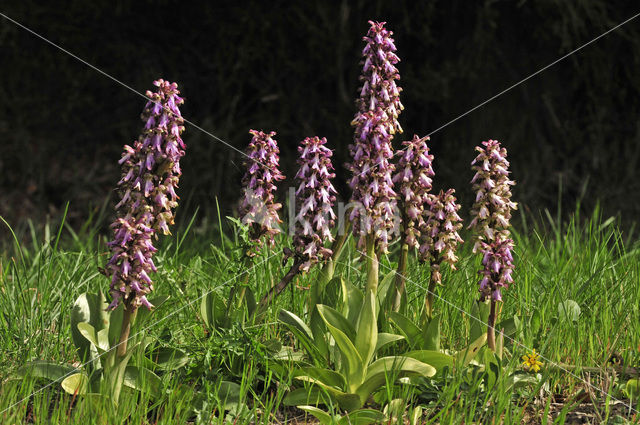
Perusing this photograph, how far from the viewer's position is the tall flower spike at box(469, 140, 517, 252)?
8.43 ft

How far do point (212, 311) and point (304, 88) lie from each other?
15.4 ft

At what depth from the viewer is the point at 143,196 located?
2.34 meters

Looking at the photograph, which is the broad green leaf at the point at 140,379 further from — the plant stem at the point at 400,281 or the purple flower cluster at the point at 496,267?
the purple flower cluster at the point at 496,267

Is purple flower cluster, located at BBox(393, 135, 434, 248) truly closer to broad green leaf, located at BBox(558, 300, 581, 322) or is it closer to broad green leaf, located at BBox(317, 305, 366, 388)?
broad green leaf, located at BBox(317, 305, 366, 388)

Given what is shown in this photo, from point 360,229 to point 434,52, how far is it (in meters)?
4.74

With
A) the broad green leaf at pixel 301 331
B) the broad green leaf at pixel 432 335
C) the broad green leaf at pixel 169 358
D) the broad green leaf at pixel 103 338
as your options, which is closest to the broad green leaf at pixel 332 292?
the broad green leaf at pixel 301 331

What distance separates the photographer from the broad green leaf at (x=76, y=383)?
2516 mm

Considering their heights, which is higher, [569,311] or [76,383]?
[569,311]

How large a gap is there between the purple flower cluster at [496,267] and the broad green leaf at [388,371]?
323 millimetres

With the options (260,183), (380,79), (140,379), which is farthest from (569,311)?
(140,379)

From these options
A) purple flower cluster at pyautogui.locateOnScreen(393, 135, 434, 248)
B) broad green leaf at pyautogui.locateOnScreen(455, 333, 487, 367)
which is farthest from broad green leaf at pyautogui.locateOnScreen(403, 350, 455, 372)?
purple flower cluster at pyautogui.locateOnScreen(393, 135, 434, 248)

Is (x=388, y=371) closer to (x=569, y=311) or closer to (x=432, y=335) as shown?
(x=432, y=335)

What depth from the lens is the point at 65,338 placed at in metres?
3.18

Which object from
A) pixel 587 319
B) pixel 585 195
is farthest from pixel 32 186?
pixel 587 319
